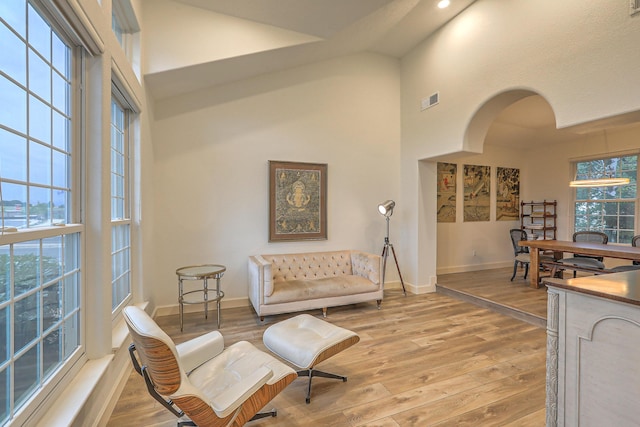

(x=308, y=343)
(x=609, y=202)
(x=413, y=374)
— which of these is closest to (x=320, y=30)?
(x=308, y=343)

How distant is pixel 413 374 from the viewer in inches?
96.3

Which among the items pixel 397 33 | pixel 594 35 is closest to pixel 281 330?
pixel 594 35

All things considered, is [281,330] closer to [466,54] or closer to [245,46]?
[245,46]

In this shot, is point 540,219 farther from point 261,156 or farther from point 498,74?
point 261,156

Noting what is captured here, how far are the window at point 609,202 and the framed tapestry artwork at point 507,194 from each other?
3.60ft

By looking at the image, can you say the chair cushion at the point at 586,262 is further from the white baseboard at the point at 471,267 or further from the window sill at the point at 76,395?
the window sill at the point at 76,395

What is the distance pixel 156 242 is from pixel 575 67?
5.06 metres

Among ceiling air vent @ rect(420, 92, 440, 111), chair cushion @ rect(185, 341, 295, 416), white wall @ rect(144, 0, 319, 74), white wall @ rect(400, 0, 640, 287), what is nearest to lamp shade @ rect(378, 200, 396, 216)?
white wall @ rect(400, 0, 640, 287)

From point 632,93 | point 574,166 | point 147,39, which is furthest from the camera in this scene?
point 574,166

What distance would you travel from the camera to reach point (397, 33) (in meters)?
4.42

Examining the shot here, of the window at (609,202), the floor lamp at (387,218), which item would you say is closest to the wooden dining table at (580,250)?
the window at (609,202)

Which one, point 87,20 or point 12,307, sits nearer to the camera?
point 12,307

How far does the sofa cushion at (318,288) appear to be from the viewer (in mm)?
3562

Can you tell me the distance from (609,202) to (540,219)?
3.91 feet
